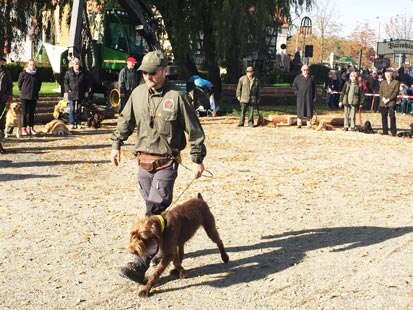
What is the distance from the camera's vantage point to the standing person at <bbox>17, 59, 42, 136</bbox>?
1487 centimetres

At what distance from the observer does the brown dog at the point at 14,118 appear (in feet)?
46.3

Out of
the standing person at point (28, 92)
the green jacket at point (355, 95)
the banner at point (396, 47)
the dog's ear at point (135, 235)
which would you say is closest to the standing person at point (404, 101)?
the banner at point (396, 47)

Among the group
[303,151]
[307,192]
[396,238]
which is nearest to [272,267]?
[396,238]

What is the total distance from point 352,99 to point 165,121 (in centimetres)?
1290

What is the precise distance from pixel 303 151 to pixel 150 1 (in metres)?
11.2

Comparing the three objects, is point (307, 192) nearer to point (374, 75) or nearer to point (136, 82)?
point (136, 82)

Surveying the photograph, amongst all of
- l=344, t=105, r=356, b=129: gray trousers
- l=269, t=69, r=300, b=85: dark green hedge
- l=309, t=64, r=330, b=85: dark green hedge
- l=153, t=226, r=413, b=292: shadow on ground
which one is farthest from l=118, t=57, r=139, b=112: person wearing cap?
l=309, t=64, r=330, b=85: dark green hedge

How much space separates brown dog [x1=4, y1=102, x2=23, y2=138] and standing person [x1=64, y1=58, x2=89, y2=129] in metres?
1.93

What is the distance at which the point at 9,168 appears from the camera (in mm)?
10977

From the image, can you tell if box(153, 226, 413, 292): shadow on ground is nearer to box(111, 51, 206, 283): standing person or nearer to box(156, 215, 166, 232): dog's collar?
box(156, 215, 166, 232): dog's collar

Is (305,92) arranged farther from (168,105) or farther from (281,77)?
(281,77)

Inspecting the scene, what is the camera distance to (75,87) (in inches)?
634

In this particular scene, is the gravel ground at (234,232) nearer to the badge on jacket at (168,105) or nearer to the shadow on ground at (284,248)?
the shadow on ground at (284,248)

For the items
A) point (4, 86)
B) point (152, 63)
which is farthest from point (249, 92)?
point (152, 63)
